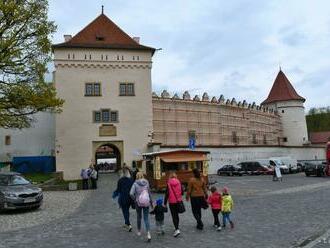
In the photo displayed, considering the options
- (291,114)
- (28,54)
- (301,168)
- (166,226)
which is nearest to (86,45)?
(28,54)

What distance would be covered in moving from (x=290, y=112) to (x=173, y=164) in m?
59.1

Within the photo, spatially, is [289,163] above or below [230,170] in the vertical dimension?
above

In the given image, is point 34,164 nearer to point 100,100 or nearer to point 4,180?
point 100,100

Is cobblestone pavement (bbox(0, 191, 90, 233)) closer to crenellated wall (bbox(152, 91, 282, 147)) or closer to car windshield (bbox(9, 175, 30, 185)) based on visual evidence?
car windshield (bbox(9, 175, 30, 185))

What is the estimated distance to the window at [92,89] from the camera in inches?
1732

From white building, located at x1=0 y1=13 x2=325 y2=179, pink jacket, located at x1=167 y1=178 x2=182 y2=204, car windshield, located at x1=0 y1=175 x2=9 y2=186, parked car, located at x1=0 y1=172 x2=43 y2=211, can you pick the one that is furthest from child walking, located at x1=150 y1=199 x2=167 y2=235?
white building, located at x1=0 y1=13 x2=325 y2=179

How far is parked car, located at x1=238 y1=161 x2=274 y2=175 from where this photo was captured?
48.7m

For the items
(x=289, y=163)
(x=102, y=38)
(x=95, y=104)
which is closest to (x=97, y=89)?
(x=95, y=104)

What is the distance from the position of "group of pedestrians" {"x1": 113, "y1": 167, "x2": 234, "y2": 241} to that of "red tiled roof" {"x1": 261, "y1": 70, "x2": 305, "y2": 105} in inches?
2863

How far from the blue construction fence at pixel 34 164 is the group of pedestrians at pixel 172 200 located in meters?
34.2

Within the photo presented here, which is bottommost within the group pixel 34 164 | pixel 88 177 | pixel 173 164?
pixel 88 177

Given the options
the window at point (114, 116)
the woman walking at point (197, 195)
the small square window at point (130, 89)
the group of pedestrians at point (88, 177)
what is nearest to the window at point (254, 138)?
the small square window at point (130, 89)

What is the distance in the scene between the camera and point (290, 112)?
8319 centimetres

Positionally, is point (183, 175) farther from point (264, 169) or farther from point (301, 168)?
point (301, 168)
